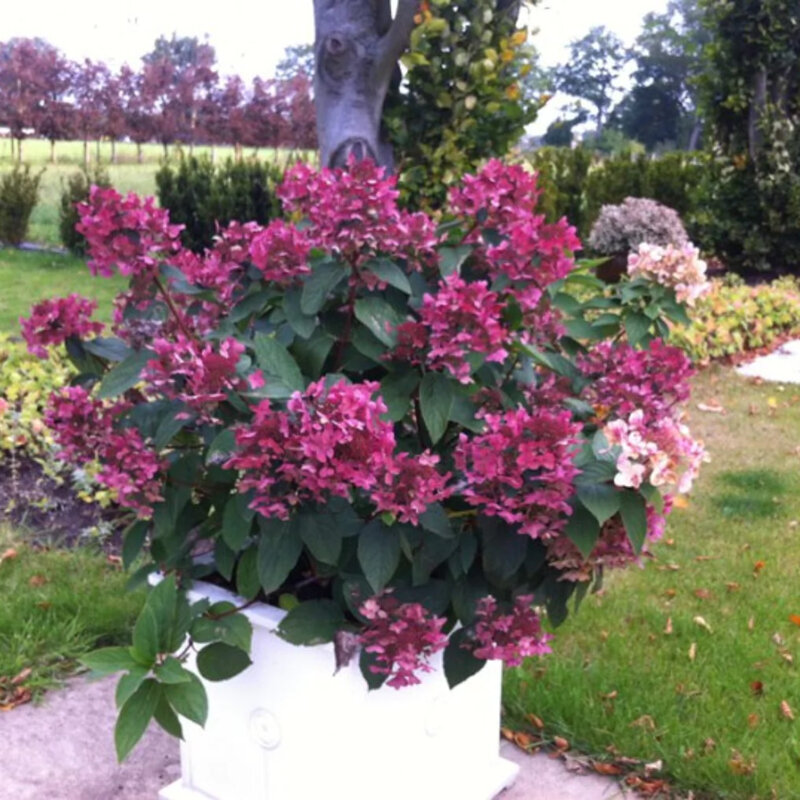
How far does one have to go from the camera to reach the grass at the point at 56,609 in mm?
2734

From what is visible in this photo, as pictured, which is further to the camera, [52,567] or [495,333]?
[52,567]

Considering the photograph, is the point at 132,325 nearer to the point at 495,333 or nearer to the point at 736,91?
the point at 495,333

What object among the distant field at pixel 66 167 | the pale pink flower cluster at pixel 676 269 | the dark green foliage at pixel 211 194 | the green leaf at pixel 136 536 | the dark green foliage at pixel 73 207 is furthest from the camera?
the distant field at pixel 66 167

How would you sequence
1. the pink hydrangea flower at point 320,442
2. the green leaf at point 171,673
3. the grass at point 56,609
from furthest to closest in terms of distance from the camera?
the grass at point 56,609 → the green leaf at point 171,673 → the pink hydrangea flower at point 320,442

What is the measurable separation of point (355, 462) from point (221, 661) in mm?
555

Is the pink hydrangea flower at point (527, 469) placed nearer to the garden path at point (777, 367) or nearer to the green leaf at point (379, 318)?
the green leaf at point (379, 318)

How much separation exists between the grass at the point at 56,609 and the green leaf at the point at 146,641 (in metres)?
1.13

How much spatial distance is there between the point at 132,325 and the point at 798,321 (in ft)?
24.5

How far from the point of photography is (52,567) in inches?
129

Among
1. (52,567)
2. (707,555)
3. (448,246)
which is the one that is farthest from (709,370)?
(448,246)

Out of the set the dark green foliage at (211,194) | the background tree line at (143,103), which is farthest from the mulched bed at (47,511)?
the background tree line at (143,103)

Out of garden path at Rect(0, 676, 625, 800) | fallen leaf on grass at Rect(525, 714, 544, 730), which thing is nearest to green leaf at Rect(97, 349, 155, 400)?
garden path at Rect(0, 676, 625, 800)

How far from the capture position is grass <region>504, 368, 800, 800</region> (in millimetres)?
2387

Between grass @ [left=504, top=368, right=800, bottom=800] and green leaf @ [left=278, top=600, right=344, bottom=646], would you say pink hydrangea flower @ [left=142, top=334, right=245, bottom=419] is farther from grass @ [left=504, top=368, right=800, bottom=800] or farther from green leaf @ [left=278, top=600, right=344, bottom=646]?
grass @ [left=504, top=368, right=800, bottom=800]
